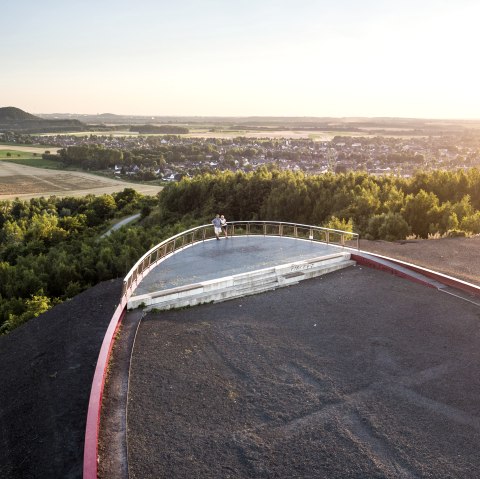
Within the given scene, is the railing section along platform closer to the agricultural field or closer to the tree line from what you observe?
the tree line

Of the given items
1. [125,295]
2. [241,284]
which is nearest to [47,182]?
[241,284]

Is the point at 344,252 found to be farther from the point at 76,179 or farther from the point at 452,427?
the point at 76,179

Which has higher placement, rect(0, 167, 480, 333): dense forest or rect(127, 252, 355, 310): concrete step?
rect(127, 252, 355, 310): concrete step

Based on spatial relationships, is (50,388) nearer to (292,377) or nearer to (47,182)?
(292,377)

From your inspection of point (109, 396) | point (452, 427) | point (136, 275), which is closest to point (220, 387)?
point (109, 396)

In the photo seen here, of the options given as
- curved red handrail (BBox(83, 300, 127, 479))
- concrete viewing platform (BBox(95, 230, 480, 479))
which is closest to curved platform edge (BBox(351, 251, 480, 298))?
concrete viewing platform (BBox(95, 230, 480, 479))

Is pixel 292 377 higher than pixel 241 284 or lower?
lower

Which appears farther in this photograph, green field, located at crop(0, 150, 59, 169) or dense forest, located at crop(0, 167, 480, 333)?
green field, located at crop(0, 150, 59, 169)
